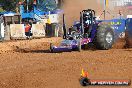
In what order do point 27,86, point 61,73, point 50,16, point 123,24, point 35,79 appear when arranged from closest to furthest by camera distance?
point 27,86 → point 35,79 → point 61,73 → point 123,24 → point 50,16

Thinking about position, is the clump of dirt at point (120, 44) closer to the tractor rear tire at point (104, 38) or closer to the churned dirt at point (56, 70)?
the tractor rear tire at point (104, 38)

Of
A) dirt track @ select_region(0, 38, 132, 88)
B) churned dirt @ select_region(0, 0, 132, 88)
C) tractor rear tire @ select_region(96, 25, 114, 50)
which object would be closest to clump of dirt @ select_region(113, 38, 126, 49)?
tractor rear tire @ select_region(96, 25, 114, 50)

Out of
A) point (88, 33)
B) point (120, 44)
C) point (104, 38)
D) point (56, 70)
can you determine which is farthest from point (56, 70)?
point (120, 44)

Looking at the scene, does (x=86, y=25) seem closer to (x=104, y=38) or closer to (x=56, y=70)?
(x=104, y=38)

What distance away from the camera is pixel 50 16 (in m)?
37.1

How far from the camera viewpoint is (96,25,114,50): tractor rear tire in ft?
56.2

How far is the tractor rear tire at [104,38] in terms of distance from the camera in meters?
17.1

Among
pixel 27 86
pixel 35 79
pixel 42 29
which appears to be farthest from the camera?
pixel 42 29

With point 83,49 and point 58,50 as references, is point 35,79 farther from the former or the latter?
point 83,49

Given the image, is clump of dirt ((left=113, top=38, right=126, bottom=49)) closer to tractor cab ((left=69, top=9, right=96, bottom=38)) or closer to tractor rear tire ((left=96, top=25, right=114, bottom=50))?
tractor rear tire ((left=96, top=25, right=114, bottom=50))

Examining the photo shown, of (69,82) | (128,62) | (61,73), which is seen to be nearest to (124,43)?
(128,62)

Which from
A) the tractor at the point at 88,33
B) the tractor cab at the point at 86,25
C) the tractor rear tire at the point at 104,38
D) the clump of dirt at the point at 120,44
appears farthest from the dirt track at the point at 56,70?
the clump of dirt at the point at 120,44

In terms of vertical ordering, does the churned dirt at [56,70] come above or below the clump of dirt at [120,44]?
below

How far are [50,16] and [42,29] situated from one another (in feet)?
28.0
